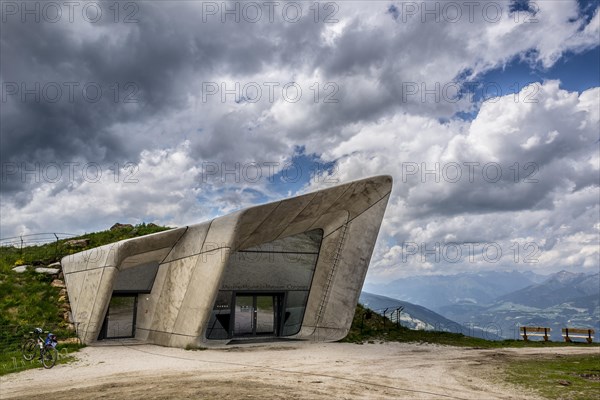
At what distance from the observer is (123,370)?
1424 centimetres

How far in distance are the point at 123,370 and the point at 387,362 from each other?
948 centimetres

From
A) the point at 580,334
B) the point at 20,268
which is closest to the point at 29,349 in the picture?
the point at 20,268

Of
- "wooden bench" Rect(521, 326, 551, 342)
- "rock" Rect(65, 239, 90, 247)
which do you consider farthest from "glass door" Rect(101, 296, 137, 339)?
"wooden bench" Rect(521, 326, 551, 342)

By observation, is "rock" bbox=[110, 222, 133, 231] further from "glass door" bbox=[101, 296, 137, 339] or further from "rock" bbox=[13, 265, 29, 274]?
"glass door" bbox=[101, 296, 137, 339]

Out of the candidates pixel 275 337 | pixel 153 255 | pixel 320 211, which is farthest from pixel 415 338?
pixel 153 255

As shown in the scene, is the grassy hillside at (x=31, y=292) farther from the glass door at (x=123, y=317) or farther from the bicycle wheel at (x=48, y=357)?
the bicycle wheel at (x=48, y=357)

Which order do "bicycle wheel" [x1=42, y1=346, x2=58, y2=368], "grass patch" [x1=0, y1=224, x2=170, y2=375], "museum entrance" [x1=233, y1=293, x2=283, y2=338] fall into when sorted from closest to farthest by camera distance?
1. "bicycle wheel" [x1=42, y1=346, x2=58, y2=368]
2. "grass patch" [x1=0, y1=224, x2=170, y2=375]
3. "museum entrance" [x1=233, y1=293, x2=283, y2=338]

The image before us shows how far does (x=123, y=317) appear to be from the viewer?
24812mm

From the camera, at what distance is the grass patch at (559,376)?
35.1 ft

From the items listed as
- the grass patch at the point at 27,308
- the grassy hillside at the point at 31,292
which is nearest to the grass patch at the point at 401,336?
the grass patch at the point at 27,308

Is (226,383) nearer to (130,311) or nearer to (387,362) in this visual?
(387,362)

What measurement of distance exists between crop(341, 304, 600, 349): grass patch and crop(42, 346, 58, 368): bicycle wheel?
1436 centimetres

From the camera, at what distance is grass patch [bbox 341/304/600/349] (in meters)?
25.2

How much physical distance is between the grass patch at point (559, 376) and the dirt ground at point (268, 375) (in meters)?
0.60
